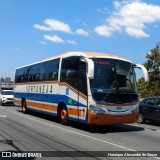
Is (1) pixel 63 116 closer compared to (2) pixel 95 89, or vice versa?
(2) pixel 95 89

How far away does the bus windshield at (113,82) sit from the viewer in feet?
47.4

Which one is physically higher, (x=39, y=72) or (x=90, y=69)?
(x=39, y=72)

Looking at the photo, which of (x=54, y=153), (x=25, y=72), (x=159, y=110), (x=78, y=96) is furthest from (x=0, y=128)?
(x=25, y=72)

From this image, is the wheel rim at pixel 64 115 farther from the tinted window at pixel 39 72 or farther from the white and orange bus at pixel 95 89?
the tinted window at pixel 39 72

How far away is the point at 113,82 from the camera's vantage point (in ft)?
48.3

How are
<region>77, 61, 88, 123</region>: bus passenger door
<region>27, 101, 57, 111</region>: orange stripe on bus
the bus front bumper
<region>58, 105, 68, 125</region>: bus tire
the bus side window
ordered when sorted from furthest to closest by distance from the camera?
<region>27, 101, 57, 111</region>: orange stripe on bus → <region>58, 105, 68, 125</region>: bus tire → the bus side window → <region>77, 61, 88, 123</region>: bus passenger door → the bus front bumper

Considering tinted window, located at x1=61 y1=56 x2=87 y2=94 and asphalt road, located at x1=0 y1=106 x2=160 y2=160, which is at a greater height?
tinted window, located at x1=61 y1=56 x2=87 y2=94

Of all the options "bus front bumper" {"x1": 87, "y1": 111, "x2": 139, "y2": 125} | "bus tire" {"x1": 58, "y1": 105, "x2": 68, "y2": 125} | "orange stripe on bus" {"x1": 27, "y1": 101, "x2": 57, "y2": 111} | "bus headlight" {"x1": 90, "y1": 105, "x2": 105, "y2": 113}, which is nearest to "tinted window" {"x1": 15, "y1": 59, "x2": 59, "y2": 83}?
"orange stripe on bus" {"x1": 27, "y1": 101, "x2": 57, "y2": 111}

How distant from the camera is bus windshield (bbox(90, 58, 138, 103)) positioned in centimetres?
1445

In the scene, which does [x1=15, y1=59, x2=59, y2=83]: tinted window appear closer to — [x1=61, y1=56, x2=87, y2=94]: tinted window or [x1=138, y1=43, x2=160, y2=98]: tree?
[x1=61, y1=56, x2=87, y2=94]: tinted window

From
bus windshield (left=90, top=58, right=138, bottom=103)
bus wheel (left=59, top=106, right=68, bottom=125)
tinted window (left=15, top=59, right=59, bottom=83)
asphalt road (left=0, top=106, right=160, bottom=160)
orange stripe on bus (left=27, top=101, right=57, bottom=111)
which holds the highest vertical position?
tinted window (left=15, top=59, right=59, bottom=83)

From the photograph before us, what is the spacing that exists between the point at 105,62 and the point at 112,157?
6.26m

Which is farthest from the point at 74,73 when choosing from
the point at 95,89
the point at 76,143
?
the point at 76,143

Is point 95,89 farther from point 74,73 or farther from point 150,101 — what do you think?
point 150,101
